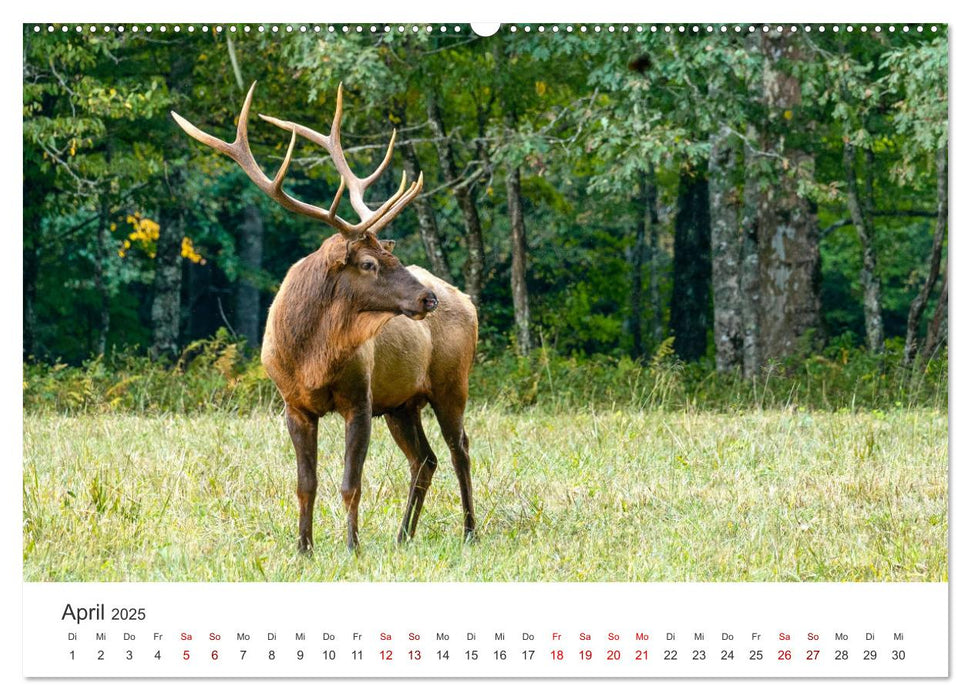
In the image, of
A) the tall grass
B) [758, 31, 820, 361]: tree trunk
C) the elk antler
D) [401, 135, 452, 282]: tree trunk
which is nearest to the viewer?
the elk antler

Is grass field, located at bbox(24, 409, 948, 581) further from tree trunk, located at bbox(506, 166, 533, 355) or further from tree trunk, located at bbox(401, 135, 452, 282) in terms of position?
Answer: tree trunk, located at bbox(401, 135, 452, 282)

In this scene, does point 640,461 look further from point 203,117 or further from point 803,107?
point 203,117

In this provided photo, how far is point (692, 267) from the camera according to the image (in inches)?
777

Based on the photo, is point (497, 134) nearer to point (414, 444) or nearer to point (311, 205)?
point (414, 444)

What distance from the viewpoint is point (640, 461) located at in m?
8.87

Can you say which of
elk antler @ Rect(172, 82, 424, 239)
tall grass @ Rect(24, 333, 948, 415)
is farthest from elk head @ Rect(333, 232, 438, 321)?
tall grass @ Rect(24, 333, 948, 415)

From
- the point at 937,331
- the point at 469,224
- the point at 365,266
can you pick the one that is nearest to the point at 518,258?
the point at 469,224

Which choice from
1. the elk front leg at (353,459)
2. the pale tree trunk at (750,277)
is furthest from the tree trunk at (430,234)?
the elk front leg at (353,459)

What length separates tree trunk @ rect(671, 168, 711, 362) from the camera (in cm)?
1938

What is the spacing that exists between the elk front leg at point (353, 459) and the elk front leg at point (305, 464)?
19 cm

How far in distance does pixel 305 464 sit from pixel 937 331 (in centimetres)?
718
